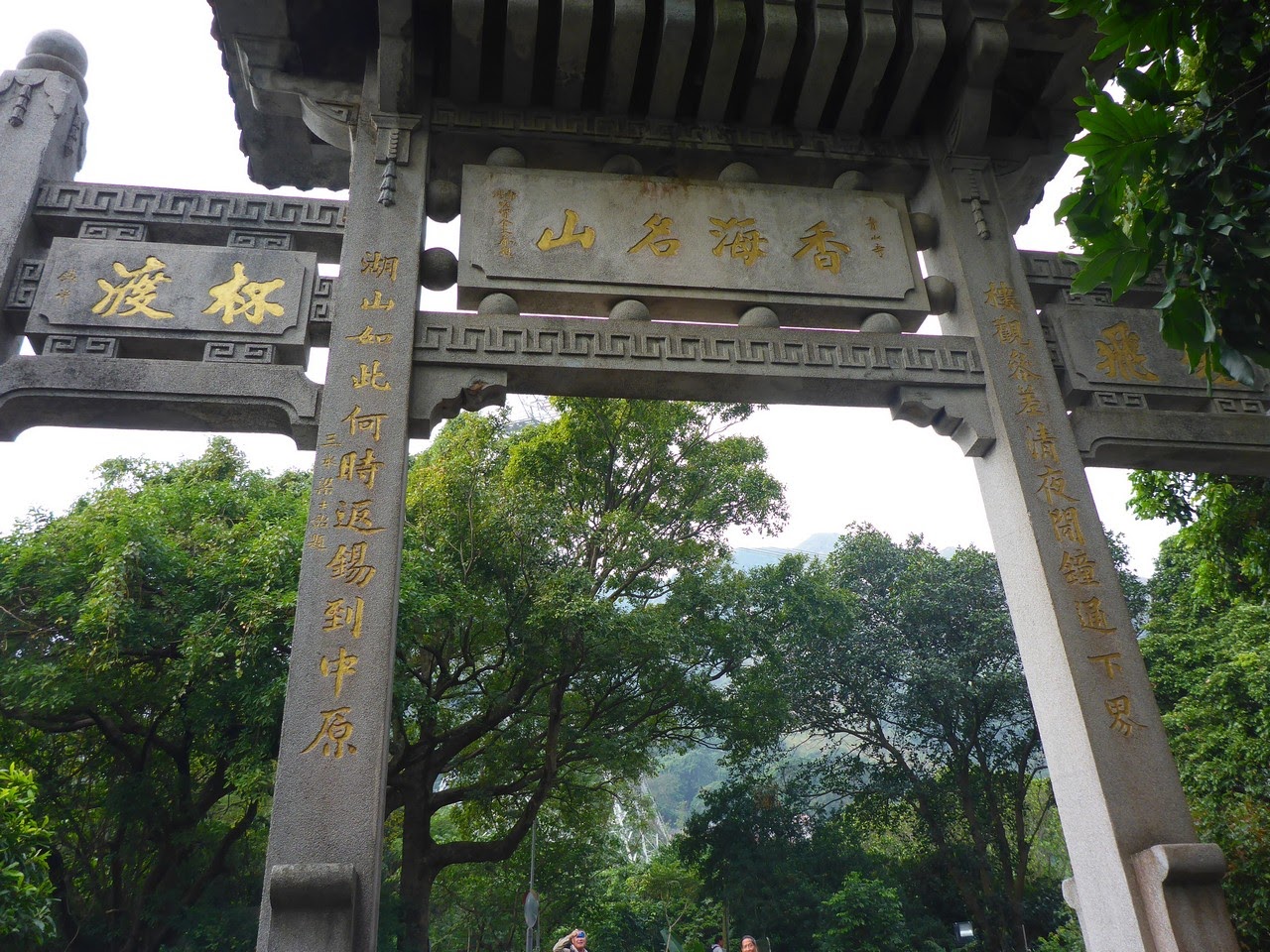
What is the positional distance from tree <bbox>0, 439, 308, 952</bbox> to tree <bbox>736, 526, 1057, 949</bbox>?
8258 mm

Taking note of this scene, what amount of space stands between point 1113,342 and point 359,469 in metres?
3.65

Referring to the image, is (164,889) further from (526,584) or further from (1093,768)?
(1093,768)

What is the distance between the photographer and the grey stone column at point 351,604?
8.68 ft

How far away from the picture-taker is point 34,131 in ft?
13.2

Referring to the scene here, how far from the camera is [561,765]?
10.9 meters

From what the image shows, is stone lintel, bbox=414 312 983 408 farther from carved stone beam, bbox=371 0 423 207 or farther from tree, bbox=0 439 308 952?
tree, bbox=0 439 308 952

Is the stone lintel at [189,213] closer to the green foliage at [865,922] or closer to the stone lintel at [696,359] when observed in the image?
the stone lintel at [696,359]

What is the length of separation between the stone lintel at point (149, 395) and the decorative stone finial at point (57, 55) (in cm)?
179

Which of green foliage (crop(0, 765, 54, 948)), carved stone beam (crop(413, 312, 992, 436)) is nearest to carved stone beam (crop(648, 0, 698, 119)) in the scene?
carved stone beam (crop(413, 312, 992, 436))

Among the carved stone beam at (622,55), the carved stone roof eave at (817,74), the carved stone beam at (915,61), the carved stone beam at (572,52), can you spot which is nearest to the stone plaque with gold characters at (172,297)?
the carved stone roof eave at (817,74)

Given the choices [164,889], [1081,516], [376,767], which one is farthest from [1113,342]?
[164,889]

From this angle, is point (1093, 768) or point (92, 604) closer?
point (1093, 768)

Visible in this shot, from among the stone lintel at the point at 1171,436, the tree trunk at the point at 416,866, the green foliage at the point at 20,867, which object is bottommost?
the green foliage at the point at 20,867

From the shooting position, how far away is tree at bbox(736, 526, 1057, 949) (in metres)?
13.9
